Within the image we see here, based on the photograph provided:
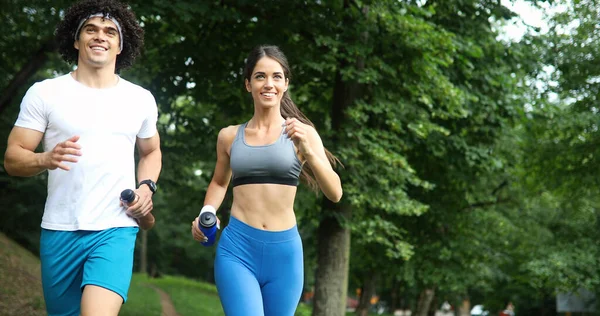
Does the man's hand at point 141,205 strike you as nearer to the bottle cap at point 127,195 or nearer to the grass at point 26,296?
the bottle cap at point 127,195

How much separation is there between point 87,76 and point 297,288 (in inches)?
68.6

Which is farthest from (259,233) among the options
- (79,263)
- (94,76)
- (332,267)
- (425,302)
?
(425,302)

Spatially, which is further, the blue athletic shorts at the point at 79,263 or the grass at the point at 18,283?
the grass at the point at 18,283

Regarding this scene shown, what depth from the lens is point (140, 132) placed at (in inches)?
183

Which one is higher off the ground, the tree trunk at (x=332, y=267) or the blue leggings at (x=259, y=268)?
the tree trunk at (x=332, y=267)

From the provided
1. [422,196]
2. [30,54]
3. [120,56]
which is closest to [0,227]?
[30,54]

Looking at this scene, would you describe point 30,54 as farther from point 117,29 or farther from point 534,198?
point 534,198

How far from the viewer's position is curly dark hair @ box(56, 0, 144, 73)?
453 cm

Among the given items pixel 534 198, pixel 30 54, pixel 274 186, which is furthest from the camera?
pixel 534 198

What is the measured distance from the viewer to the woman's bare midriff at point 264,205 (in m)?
4.86

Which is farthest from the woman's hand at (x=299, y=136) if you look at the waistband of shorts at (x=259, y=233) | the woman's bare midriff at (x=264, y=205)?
the waistband of shorts at (x=259, y=233)

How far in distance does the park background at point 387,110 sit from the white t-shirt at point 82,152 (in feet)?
23.9

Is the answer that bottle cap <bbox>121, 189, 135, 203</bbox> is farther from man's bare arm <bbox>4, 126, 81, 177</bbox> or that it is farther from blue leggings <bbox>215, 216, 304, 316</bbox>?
blue leggings <bbox>215, 216, 304, 316</bbox>

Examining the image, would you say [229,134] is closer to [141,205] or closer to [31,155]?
[141,205]
